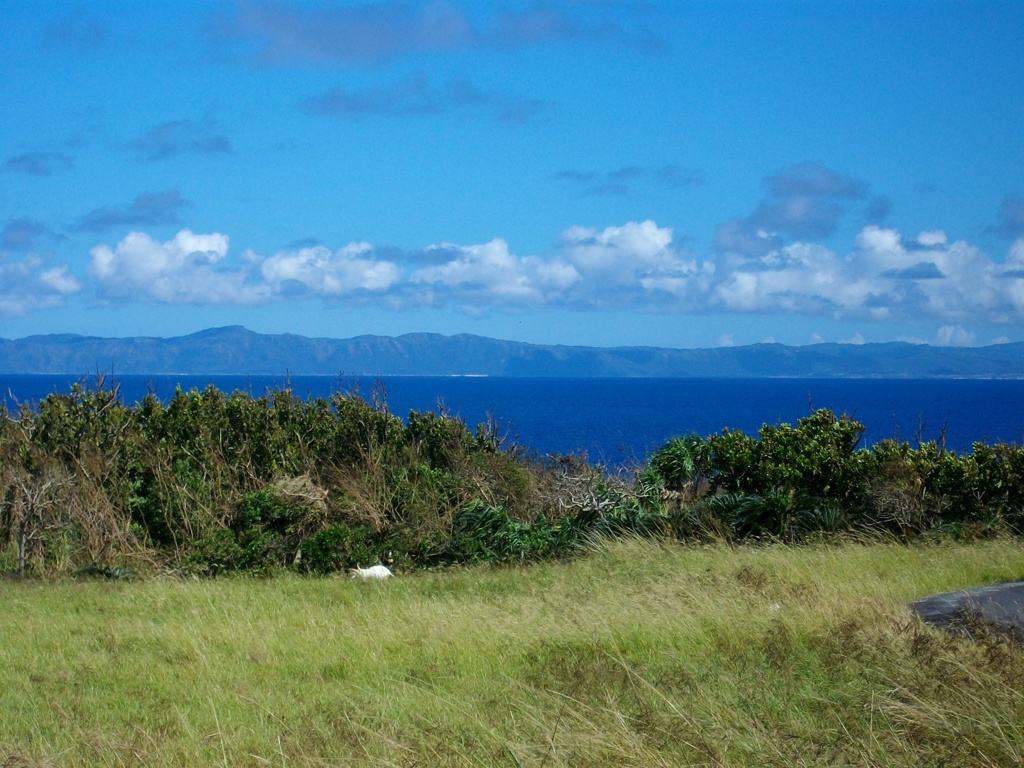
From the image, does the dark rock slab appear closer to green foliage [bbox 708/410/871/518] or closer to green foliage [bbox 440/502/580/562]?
green foliage [bbox 708/410/871/518]

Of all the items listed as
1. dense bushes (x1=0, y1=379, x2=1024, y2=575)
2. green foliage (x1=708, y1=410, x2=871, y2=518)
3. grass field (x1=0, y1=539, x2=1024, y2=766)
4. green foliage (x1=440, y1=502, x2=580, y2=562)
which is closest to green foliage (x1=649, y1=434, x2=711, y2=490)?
dense bushes (x1=0, y1=379, x2=1024, y2=575)

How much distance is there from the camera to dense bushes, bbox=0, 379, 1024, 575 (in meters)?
13.9

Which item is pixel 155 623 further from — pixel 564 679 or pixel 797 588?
pixel 797 588

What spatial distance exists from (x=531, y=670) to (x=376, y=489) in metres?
8.32

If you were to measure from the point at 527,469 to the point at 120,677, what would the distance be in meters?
9.78

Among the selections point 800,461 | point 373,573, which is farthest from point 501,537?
point 800,461

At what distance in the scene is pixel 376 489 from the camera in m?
15.5

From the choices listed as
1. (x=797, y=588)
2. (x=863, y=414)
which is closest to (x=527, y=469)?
(x=797, y=588)

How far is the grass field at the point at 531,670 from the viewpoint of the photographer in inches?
208

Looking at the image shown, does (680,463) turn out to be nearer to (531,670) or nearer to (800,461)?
(800,461)

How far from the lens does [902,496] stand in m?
14.5

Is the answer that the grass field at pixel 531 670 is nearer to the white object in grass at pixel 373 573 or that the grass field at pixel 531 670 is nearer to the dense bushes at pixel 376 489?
the white object in grass at pixel 373 573

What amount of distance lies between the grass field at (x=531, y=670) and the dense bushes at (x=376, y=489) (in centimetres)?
197

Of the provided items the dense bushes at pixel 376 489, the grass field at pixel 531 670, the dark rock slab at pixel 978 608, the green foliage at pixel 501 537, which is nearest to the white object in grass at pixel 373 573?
the dense bushes at pixel 376 489
